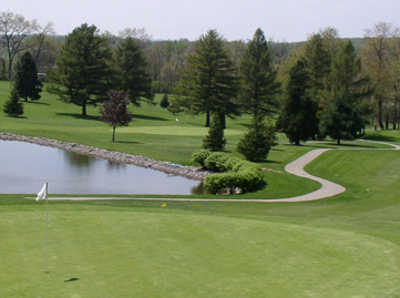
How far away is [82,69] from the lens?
80438mm

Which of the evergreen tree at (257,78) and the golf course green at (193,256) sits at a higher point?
the evergreen tree at (257,78)

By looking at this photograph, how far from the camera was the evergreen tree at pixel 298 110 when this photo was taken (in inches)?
2088

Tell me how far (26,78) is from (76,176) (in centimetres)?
5309

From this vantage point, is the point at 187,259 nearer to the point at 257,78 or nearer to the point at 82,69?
the point at 257,78

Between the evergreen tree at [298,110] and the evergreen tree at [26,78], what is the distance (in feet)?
149

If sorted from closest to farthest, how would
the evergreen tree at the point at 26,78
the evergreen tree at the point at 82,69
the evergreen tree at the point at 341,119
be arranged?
the evergreen tree at the point at 341,119 → the evergreen tree at the point at 82,69 → the evergreen tree at the point at 26,78

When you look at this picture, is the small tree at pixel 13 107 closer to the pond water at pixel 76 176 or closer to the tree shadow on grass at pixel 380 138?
the pond water at pixel 76 176

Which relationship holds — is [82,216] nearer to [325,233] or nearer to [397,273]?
[325,233]

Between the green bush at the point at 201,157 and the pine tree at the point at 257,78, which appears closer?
the green bush at the point at 201,157

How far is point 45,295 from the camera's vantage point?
28.9ft

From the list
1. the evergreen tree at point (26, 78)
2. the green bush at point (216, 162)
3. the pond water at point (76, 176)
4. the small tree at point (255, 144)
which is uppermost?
the evergreen tree at point (26, 78)

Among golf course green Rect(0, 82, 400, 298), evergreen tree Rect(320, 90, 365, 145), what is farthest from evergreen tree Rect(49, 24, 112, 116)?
golf course green Rect(0, 82, 400, 298)

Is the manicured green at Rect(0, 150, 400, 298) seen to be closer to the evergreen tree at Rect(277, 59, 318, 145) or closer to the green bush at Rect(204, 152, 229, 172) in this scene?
the green bush at Rect(204, 152, 229, 172)

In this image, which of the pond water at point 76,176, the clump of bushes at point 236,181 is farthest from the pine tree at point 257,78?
the clump of bushes at point 236,181
